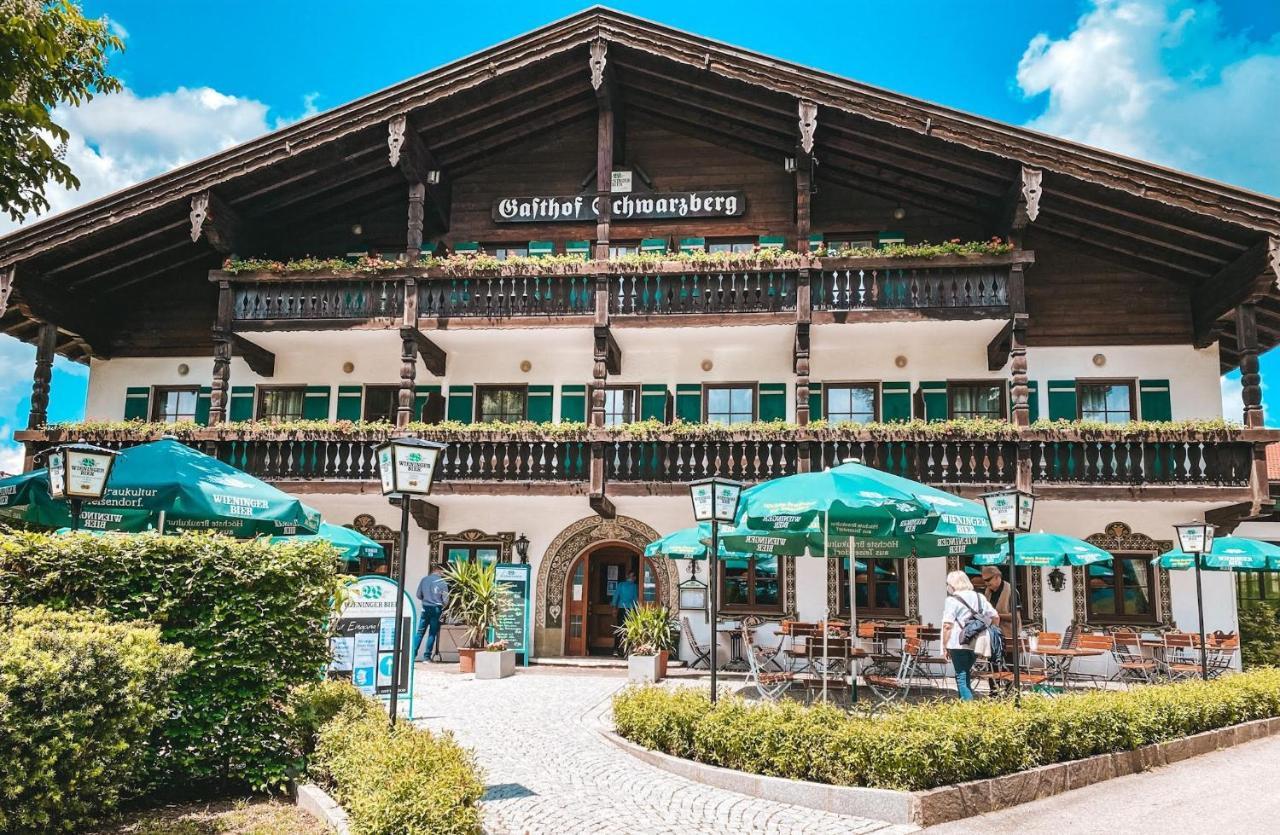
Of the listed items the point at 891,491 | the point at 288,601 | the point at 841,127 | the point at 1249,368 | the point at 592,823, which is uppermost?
the point at 841,127

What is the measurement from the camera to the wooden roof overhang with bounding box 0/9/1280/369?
1558 cm

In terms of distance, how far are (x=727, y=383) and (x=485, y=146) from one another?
6562 mm

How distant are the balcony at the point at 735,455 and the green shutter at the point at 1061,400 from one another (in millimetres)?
1581

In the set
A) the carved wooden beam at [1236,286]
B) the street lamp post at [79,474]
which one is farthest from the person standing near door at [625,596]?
the carved wooden beam at [1236,286]

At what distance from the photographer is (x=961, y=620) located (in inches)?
393

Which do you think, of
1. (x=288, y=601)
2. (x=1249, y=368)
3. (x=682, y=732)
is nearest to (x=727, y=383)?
(x=1249, y=368)

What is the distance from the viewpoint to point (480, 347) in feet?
59.6

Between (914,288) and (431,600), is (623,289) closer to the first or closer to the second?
(914,288)

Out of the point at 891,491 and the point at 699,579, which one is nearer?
the point at 891,491

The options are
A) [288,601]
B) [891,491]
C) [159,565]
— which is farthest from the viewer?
[891,491]

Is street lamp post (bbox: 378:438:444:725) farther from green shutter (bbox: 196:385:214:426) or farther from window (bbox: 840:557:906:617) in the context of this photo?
green shutter (bbox: 196:385:214:426)

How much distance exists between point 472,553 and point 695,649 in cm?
455

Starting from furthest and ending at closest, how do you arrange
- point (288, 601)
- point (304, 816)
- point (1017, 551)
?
1. point (1017, 551)
2. point (288, 601)
3. point (304, 816)

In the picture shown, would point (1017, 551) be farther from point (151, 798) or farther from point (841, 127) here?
point (151, 798)
